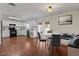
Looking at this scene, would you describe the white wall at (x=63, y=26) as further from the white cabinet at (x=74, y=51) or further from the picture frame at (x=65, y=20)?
the white cabinet at (x=74, y=51)

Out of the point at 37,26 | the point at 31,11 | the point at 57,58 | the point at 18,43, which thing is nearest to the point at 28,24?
the point at 37,26

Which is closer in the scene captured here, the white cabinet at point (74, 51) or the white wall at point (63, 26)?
the white cabinet at point (74, 51)

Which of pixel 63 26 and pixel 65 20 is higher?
pixel 65 20

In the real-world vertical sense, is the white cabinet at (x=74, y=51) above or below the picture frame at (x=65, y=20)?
below

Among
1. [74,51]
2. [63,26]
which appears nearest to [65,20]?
[63,26]

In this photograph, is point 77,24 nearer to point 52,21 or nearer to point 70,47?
point 52,21

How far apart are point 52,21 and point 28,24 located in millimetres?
766

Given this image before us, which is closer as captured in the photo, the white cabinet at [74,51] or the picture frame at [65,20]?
the white cabinet at [74,51]

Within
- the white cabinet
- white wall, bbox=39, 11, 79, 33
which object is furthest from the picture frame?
the white cabinet

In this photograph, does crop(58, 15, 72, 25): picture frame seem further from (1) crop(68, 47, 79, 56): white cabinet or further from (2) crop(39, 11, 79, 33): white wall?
(1) crop(68, 47, 79, 56): white cabinet

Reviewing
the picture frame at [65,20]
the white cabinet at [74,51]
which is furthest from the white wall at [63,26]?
the white cabinet at [74,51]

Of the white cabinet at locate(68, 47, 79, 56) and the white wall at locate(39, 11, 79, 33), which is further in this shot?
the white wall at locate(39, 11, 79, 33)

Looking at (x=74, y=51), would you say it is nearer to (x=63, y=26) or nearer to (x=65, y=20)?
(x=63, y=26)

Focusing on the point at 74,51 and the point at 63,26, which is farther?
the point at 63,26
